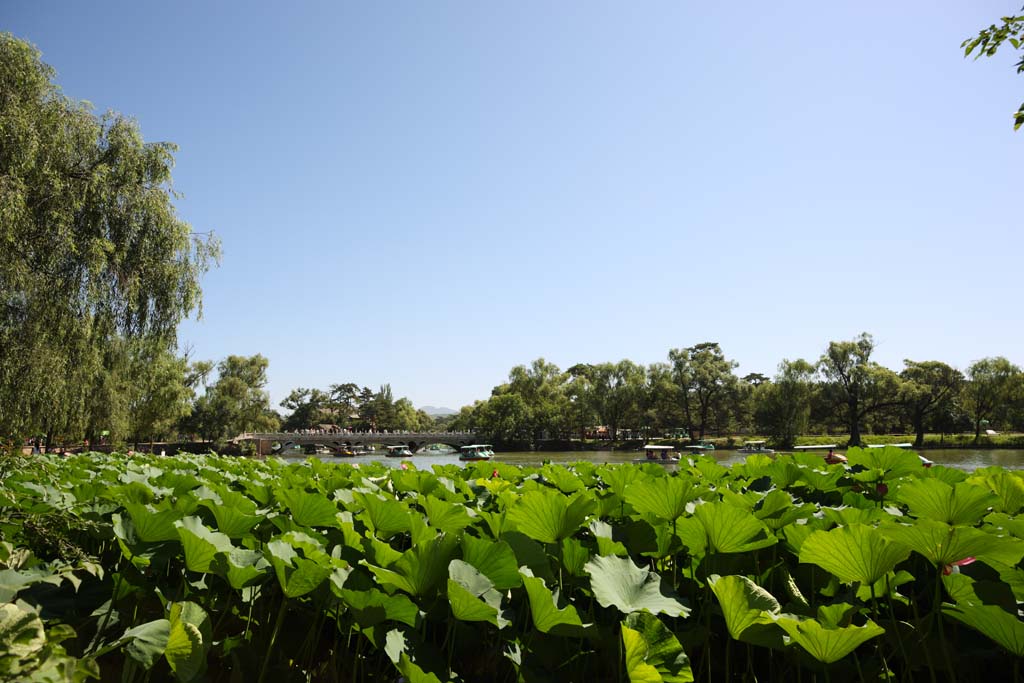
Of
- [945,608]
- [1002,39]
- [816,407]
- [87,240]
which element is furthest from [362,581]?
[816,407]

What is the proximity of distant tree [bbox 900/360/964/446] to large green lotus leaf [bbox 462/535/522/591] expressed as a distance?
6226 cm

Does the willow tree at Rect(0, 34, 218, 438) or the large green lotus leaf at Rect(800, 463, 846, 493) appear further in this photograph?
the willow tree at Rect(0, 34, 218, 438)

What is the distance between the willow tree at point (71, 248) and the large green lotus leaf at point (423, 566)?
12.5 m

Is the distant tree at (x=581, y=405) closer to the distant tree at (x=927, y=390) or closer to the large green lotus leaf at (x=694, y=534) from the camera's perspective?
the distant tree at (x=927, y=390)

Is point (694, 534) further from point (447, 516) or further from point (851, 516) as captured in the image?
point (447, 516)

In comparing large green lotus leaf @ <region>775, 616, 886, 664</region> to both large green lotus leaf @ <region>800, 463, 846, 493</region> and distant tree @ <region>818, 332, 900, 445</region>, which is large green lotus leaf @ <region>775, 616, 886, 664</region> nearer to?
large green lotus leaf @ <region>800, 463, 846, 493</region>

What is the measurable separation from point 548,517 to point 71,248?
1472cm

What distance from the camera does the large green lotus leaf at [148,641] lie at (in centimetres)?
100

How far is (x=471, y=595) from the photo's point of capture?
3.40 feet

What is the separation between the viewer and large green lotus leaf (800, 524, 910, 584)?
3.35 feet

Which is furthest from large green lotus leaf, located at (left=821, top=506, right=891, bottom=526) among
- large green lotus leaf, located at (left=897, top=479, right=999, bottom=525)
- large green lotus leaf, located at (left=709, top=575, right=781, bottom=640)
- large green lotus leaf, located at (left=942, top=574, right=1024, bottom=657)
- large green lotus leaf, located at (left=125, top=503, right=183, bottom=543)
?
large green lotus leaf, located at (left=125, top=503, right=183, bottom=543)

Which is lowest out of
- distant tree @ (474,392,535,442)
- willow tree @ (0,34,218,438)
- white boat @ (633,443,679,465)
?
white boat @ (633,443,679,465)

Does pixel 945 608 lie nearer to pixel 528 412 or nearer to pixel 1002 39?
pixel 1002 39

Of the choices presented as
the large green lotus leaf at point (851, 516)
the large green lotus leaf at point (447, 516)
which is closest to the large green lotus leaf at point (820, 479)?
the large green lotus leaf at point (851, 516)
